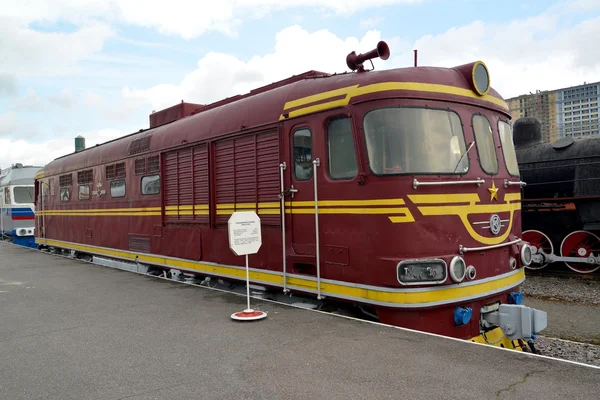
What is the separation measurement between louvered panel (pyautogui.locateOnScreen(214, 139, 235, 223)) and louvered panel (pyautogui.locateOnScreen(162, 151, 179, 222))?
4.40 ft

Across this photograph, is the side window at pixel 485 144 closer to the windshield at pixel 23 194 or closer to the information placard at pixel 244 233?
the information placard at pixel 244 233

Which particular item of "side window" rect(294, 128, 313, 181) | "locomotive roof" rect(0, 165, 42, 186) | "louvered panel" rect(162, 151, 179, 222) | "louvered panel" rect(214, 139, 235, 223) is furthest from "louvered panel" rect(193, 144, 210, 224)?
"locomotive roof" rect(0, 165, 42, 186)

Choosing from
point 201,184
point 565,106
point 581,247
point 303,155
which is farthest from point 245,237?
point 565,106

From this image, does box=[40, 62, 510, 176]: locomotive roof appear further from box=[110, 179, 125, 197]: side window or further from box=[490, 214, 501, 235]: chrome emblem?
box=[110, 179, 125, 197]: side window

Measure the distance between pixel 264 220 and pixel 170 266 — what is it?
307cm

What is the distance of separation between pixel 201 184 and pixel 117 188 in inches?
148

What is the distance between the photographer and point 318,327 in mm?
5391

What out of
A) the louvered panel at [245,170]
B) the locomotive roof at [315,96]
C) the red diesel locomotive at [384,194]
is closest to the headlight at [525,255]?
the red diesel locomotive at [384,194]

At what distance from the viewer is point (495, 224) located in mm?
5715

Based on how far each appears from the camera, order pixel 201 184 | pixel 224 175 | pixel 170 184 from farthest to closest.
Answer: pixel 170 184
pixel 201 184
pixel 224 175

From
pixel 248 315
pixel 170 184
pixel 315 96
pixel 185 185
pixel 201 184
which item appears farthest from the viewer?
pixel 170 184

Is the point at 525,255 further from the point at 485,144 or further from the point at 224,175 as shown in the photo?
the point at 224,175

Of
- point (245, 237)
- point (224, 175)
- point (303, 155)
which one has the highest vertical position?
point (303, 155)

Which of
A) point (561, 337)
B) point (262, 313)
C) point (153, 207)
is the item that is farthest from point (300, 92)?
point (561, 337)
